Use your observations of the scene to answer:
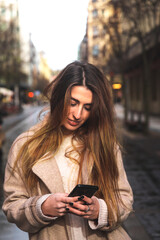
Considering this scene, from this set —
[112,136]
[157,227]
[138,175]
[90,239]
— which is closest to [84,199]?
[90,239]

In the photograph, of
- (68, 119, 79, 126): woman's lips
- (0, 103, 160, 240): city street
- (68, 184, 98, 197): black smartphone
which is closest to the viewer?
(68, 184, 98, 197): black smartphone

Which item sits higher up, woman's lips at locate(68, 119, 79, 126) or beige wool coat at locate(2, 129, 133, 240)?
woman's lips at locate(68, 119, 79, 126)

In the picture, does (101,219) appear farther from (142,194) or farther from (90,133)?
(142,194)

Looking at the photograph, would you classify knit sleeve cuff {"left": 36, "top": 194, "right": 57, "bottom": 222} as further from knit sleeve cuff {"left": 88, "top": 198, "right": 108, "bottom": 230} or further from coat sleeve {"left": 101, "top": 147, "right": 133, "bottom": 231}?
coat sleeve {"left": 101, "top": 147, "right": 133, "bottom": 231}

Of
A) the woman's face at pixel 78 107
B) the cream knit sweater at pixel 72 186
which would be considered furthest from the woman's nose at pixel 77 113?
the cream knit sweater at pixel 72 186

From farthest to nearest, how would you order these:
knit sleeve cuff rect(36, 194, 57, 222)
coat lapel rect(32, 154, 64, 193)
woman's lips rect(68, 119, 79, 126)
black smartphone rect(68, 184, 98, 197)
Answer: woman's lips rect(68, 119, 79, 126) < coat lapel rect(32, 154, 64, 193) < knit sleeve cuff rect(36, 194, 57, 222) < black smartphone rect(68, 184, 98, 197)

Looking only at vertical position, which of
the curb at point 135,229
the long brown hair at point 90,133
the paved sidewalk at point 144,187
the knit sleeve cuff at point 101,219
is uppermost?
the long brown hair at point 90,133

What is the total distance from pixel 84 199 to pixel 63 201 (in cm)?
9

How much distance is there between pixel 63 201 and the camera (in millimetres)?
1706

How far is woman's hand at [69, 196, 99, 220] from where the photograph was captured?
1696 mm

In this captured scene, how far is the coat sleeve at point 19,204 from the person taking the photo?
5.93ft

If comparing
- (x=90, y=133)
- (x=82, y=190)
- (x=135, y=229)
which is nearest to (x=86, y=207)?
(x=82, y=190)

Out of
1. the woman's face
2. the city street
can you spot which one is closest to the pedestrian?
the woman's face

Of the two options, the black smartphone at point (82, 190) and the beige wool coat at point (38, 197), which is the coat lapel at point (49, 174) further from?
the black smartphone at point (82, 190)
